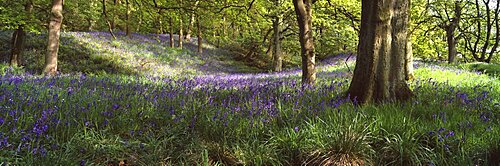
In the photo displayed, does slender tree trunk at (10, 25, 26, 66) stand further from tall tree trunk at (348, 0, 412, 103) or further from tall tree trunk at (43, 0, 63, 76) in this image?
tall tree trunk at (348, 0, 412, 103)

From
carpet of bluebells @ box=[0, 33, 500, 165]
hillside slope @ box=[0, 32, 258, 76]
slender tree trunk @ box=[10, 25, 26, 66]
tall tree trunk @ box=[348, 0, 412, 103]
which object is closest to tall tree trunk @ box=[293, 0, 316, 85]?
tall tree trunk @ box=[348, 0, 412, 103]

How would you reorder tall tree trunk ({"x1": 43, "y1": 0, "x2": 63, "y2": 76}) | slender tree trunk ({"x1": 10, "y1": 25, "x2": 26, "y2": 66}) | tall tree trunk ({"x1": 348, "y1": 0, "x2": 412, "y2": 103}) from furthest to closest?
slender tree trunk ({"x1": 10, "y1": 25, "x2": 26, "y2": 66}) → tall tree trunk ({"x1": 43, "y1": 0, "x2": 63, "y2": 76}) → tall tree trunk ({"x1": 348, "y1": 0, "x2": 412, "y2": 103})

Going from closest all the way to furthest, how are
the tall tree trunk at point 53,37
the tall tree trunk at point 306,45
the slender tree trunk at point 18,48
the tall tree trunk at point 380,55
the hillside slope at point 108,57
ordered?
1. the tall tree trunk at point 380,55
2. the tall tree trunk at point 306,45
3. the tall tree trunk at point 53,37
4. the slender tree trunk at point 18,48
5. the hillside slope at point 108,57

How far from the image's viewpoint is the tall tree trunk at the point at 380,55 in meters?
4.72

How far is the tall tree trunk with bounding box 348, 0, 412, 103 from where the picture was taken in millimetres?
4719

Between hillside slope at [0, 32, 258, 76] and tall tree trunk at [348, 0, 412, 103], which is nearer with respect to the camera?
tall tree trunk at [348, 0, 412, 103]

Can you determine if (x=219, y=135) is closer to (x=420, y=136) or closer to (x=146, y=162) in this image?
(x=146, y=162)

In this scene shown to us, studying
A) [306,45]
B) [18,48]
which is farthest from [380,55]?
[18,48]

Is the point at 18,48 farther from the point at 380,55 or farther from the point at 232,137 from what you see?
the point at 380,55

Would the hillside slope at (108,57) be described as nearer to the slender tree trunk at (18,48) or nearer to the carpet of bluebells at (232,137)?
the slender tree trunk at (18,48)

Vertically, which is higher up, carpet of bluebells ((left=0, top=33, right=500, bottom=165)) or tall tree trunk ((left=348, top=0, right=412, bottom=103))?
tall tree trunk ((left=348, top=0, right=412, bottom=103))

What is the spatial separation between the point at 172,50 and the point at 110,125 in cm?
2085

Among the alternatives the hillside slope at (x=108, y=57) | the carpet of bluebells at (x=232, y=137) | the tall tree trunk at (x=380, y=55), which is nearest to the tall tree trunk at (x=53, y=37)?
the hillside slope at (x=108, y=57)

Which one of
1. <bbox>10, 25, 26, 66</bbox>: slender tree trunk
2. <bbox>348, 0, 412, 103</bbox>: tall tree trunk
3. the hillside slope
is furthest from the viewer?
the hillside slope
